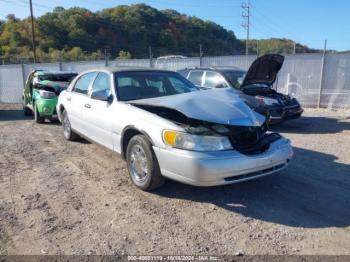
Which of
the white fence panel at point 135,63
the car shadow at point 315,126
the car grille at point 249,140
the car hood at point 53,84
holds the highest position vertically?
the white fence panel at point 135,63

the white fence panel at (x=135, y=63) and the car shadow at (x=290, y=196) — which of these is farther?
the white fence panel at (x=135, y=63)

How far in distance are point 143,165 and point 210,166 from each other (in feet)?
3.58

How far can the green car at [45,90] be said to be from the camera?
9.91 metres

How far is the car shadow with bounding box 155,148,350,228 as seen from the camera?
385cm

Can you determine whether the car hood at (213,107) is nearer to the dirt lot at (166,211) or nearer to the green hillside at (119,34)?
the dirt lot at (166,211)

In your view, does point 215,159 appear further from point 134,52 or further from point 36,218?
point 134,52

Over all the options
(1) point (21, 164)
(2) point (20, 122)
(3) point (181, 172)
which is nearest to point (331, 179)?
(3) point (181, 172)

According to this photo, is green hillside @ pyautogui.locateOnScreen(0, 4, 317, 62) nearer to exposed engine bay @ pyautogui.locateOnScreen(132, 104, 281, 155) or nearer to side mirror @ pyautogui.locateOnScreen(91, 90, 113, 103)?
A: side mirror @ pyautogui.locateOnScreen(91, 90, 113, 103)

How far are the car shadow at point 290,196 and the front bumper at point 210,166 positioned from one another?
381mm

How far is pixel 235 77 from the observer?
9438mm

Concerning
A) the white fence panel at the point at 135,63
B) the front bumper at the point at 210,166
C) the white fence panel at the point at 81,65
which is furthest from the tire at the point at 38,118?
the white fence panel at the point at 81,65

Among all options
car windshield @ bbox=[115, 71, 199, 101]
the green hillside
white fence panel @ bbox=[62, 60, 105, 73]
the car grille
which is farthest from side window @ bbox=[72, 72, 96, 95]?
the green hillside

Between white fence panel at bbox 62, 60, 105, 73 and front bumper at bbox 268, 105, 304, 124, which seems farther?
white fence panel at bbox 62, 60, 105, 73

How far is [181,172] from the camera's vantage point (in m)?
3.99
